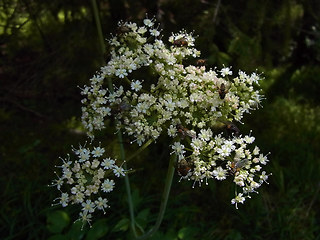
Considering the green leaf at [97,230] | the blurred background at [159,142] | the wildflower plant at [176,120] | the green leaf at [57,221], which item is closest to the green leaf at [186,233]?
the blurred background at [159,142]

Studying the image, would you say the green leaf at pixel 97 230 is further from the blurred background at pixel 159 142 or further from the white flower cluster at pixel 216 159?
the white flower cluster at pixel 216 159

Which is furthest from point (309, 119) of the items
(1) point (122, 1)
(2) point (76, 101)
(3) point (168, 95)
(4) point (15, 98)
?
(4) point (15, 98)

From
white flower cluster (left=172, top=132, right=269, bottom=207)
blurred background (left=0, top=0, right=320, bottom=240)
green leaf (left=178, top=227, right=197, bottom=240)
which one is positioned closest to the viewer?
white flower cluster (left=172, top=132, right=269, bottom=207)

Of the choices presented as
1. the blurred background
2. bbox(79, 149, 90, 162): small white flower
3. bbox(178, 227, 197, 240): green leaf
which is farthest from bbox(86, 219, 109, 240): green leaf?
bbox(79, 149, 90, 162): small white flower

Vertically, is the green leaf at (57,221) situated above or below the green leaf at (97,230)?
above

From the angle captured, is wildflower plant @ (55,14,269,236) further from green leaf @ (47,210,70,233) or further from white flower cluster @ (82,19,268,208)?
green leaf @ (47,210,70,233)

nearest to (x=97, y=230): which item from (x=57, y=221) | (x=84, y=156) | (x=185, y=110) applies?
(x=57, y=221)

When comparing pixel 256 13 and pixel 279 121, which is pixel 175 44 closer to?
pixel 256 13
